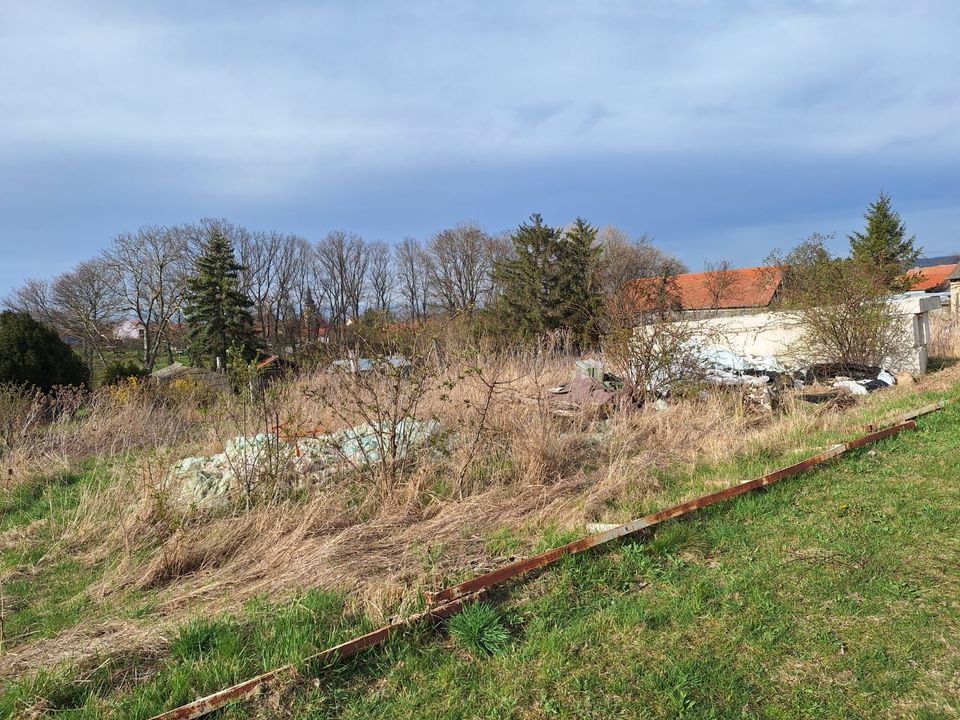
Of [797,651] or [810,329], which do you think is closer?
[797,651]

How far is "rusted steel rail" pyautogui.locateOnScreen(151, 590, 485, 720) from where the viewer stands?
242 cm

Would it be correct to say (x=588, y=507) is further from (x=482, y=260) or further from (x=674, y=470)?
(x=482, y=260)

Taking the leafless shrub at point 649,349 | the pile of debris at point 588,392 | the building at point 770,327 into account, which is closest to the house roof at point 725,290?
the building at point 770,327

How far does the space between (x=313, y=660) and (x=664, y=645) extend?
5.35 feet

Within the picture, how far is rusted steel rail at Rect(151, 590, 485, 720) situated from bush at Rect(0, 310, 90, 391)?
13509mm

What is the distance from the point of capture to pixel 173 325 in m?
41.4

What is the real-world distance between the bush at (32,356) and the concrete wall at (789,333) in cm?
1408

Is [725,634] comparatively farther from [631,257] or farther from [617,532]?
[631,257]

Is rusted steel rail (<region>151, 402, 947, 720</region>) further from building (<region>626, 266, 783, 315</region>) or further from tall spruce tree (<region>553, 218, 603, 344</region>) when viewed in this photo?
building (<region>626, 266, 783, 315</region>)

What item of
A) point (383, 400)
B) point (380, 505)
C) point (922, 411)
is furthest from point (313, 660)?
point (922, 411)

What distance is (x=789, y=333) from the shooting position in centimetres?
1260

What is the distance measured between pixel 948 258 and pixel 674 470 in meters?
88.3

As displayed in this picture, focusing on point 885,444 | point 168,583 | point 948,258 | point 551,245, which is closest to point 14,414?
point 168,583

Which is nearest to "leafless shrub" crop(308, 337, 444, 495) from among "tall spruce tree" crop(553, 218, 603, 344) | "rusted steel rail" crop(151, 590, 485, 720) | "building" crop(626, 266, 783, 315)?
"rusted steel rail" crop(151, 590, 485, 720)
